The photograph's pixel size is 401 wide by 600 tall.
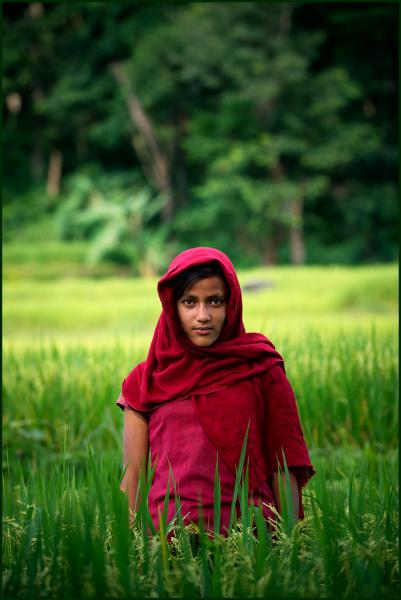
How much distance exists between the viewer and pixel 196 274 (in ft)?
5.28

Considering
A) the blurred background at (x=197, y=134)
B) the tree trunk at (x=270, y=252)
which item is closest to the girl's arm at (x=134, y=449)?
the blurred background at (x=197, y=134)

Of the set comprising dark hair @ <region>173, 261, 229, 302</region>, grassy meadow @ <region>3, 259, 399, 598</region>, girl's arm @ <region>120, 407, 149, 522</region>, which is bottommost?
grassy meadow @ <region>3, 259, 399, 598</region>

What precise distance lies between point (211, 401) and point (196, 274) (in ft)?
0.87

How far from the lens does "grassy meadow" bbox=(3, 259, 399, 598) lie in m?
1.35

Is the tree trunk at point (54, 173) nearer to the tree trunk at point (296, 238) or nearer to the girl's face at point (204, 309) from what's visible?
the tree trunk at point (296, 238)

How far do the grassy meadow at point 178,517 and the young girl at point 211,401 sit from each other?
0.22 feet

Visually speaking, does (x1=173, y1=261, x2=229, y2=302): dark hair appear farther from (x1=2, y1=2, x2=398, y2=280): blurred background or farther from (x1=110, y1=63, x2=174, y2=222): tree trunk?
(x1=110, y1=63, x2=174, y2=222): tree trunk

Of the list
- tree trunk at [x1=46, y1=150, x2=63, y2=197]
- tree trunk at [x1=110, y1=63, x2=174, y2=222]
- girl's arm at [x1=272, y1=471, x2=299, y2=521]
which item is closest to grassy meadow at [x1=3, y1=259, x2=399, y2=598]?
girl's arm at [x1=272, y1=471, x2=299, y2=521]

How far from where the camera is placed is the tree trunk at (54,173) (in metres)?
18.5

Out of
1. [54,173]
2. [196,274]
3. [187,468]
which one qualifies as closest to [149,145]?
[54,173]

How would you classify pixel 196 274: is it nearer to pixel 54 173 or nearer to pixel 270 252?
pixel 270 252

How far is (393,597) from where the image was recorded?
4.54ft

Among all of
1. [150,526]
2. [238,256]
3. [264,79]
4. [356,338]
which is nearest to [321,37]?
[264,79]

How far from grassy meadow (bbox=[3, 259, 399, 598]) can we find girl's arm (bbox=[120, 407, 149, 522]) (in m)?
0.06
